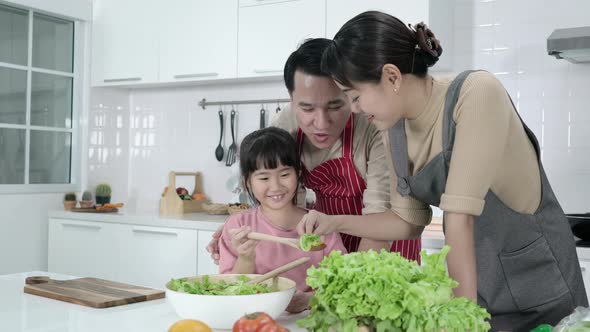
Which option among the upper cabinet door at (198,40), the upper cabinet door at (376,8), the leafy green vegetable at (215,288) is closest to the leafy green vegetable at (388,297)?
the leafy green vegetable at (215,288)

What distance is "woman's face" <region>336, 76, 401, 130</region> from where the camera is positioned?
1487 millimetres

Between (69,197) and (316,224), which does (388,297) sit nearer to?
(316,224)

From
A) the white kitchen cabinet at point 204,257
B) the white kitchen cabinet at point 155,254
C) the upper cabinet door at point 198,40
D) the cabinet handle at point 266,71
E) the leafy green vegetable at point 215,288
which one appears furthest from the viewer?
the upper cabinet door at point 198,40

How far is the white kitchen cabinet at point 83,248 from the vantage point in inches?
154

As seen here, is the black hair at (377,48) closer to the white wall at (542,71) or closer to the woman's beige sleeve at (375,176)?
the woman's beige sleeve at (375,176)

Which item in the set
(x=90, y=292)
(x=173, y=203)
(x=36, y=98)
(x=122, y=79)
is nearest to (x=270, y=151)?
(x=90, y=292)

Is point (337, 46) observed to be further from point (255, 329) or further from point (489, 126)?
point (255, 329)

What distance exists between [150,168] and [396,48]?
10.8 feet

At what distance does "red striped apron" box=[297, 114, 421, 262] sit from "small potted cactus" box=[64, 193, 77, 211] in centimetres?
242

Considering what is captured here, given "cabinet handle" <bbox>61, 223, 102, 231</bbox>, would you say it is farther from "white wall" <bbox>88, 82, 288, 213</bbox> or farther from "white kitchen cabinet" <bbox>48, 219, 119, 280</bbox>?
"white wall" <bbox>88, 82, 288, 213</bbox>

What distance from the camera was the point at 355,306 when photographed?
1.12 metres

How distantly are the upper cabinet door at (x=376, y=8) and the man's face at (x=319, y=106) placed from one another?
1531 millimetres

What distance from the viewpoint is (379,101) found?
149 centimetres

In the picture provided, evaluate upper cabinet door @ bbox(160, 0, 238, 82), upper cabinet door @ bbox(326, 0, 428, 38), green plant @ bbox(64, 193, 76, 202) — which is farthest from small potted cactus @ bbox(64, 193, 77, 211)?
upper cabinet door @ bbox(326, 0, 428, 38)
